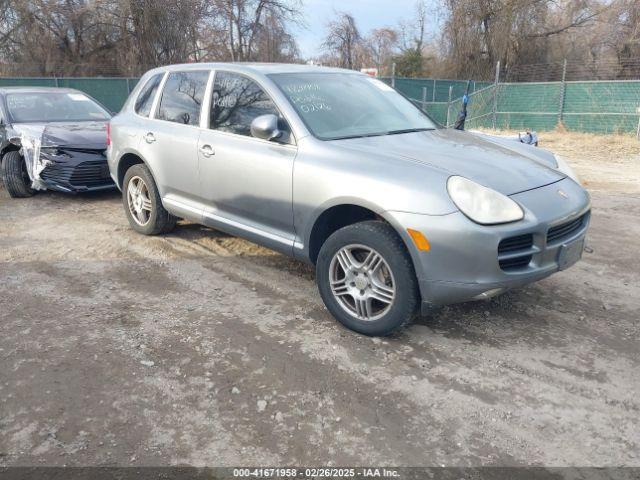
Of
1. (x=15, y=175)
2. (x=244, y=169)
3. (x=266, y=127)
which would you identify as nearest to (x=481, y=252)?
(x=266, y=127)

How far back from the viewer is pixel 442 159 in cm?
356

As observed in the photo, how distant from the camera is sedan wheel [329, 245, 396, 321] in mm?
3463

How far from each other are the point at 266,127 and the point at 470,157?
1.42 m

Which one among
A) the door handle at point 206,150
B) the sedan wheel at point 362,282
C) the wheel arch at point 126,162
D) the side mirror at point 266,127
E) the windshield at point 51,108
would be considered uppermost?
the windshield at point 51,108

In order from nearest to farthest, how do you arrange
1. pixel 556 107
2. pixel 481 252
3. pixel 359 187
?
1. pixel 481 252
2. pixel 359 187
3. pixel 556 107

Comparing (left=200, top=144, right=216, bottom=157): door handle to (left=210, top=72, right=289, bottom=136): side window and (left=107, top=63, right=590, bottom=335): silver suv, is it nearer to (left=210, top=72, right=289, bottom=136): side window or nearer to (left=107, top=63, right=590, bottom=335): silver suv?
(left=107, top=63, right=590, bottom=335): silver suv

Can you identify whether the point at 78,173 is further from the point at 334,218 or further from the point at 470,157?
→ the point at 470,157

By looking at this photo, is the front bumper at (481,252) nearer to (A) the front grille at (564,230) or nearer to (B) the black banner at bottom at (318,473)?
(A) the front grille at (564,230)

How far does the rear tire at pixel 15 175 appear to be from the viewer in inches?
296

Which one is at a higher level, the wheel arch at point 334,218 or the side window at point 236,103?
the side window at point 236,103

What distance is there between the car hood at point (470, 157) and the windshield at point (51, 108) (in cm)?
579

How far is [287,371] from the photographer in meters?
3.21

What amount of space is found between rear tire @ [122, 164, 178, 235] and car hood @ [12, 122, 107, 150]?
1.73 metres

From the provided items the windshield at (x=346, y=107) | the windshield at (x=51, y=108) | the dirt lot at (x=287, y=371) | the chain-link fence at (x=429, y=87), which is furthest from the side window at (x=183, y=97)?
the chain-link fence at (x=429, y=87)
